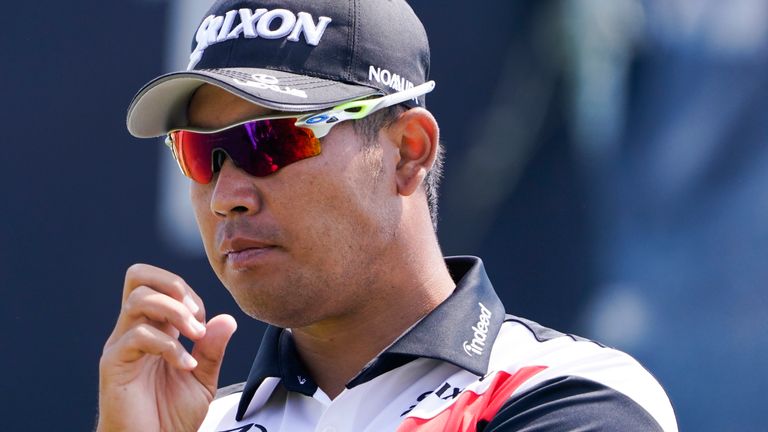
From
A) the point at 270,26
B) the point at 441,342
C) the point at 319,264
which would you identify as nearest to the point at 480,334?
the point at 441,342

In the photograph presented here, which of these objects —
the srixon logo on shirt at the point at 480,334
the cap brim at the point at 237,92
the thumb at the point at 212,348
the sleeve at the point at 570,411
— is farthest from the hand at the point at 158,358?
the sleeve at the point at 570,411

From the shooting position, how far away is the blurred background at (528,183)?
303cm

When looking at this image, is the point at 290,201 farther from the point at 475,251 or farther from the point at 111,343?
the point at 475,251

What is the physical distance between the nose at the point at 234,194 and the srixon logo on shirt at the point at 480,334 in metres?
0.45

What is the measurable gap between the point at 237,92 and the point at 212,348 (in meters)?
0.48

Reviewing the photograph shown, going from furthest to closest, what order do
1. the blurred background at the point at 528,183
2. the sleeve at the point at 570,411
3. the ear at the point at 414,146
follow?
the blurred background at the point at 528,183 → the ear at the point at 414,146 → the sleeve at the point at 570,411

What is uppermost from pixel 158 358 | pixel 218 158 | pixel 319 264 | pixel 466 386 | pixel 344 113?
pixel 344 113

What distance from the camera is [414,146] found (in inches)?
87.2

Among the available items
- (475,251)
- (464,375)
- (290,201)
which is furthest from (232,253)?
(475,251)

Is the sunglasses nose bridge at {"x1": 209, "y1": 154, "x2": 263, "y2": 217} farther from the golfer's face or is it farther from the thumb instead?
the thumb

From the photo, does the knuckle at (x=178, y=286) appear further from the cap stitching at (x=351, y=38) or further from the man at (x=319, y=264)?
the cap stitching at (x=351, y=38)

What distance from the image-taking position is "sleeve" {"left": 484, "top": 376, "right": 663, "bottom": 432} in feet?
5.72

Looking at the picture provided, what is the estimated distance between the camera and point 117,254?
3.30 metres

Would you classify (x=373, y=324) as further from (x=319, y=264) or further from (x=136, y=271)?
(x=136, y=271)
